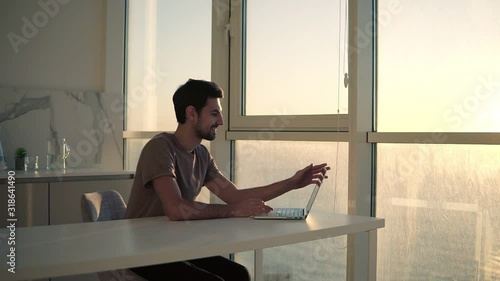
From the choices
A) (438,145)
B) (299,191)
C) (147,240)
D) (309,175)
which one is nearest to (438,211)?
(438,145)

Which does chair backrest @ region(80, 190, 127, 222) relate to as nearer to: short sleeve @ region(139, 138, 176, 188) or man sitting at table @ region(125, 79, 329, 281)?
man sitting at table @ region(125, 79, 329, 281)

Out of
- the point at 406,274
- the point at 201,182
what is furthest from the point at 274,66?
the point at 406,274

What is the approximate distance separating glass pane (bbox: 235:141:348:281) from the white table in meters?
0.65

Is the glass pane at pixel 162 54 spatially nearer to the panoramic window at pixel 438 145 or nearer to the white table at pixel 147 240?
the panoramic window at pixel 438 145

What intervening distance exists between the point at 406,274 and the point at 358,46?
44.0 inches

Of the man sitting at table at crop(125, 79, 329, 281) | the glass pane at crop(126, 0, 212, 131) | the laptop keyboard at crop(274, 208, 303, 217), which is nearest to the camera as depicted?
the man sitting at table at crop(125, 79, 329, 281)

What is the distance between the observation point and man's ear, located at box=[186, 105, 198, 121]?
268 cm

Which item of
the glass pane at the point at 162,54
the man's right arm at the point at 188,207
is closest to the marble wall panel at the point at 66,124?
the glass pane at the point at 162,54

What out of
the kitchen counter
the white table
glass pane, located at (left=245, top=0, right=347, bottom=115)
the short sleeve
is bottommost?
the white table

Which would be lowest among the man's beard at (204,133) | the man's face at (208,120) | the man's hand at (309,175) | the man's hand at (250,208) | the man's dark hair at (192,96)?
the man's hand at (250,208)

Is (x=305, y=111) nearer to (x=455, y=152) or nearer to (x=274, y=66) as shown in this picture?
(x=274, y=66)

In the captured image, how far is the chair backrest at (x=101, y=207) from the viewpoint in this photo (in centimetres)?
251

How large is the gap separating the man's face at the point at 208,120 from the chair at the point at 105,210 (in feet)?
1.62

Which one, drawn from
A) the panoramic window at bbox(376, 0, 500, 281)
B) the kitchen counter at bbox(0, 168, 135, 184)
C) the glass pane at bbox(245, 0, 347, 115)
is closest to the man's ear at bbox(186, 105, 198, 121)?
the glass pane at bbox(245, 0, 347, 115)
